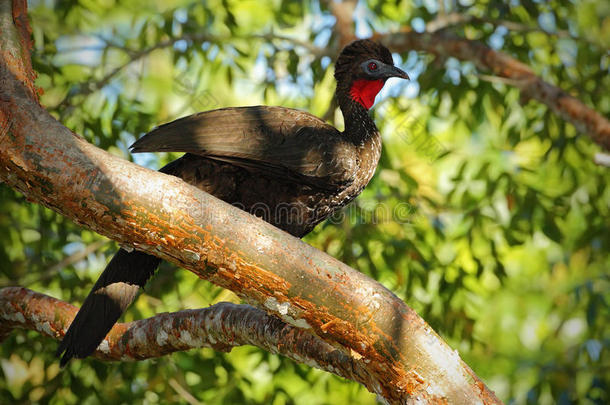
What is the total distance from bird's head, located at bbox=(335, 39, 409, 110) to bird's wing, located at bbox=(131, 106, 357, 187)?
1.55 feet

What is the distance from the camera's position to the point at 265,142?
8.28 feet

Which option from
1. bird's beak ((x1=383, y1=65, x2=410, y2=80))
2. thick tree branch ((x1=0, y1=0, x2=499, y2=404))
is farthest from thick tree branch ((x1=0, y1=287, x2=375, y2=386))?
bird's beak ((x1=383, y1=65, x2=410, y2=80))

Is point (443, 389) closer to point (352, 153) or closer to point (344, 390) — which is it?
point (352, 153)

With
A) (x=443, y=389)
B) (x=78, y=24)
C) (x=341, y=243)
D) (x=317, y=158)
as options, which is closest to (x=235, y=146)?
(x=317, y=158)

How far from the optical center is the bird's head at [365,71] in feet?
10.4

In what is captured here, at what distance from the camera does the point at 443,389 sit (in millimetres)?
1854

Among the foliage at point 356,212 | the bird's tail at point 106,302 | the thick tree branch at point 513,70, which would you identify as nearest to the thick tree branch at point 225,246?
the bird's tail at point 106,302

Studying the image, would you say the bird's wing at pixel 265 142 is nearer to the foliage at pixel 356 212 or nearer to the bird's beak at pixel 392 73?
the bird's beak at pixel 392 73

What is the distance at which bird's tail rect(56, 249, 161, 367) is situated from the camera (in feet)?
8.43

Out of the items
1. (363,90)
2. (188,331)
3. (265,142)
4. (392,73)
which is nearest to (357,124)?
(363,90)

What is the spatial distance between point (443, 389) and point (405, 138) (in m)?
3.45

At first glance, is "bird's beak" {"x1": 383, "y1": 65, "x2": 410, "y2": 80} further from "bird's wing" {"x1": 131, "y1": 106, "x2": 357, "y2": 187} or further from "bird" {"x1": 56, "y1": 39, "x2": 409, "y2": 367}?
"bird's wing" {"x1": 131, "y1": 106, "x2": 357, "y2": 187}

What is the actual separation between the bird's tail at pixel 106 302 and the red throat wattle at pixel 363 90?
1254 mm

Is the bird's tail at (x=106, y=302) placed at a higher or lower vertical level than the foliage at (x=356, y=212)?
higher
